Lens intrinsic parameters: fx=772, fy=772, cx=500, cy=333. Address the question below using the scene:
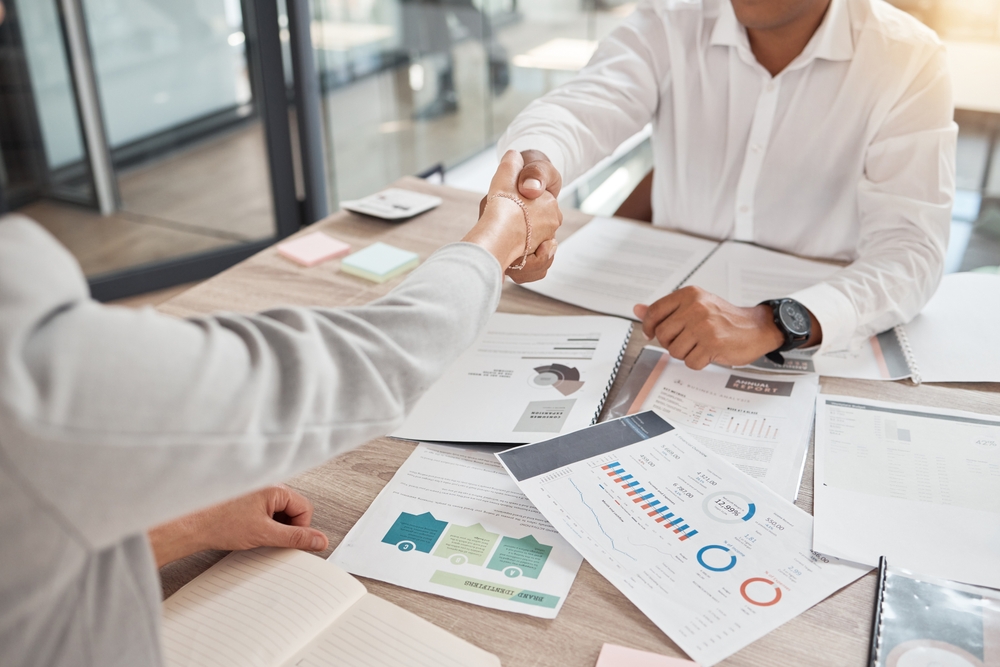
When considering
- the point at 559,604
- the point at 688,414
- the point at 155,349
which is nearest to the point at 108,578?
the point at 155,349

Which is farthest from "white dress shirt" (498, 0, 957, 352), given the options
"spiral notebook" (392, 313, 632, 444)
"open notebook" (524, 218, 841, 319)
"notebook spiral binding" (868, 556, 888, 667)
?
"notebook spiral binding" (868, 556, 888, 667)

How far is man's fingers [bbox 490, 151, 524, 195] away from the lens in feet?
3.67

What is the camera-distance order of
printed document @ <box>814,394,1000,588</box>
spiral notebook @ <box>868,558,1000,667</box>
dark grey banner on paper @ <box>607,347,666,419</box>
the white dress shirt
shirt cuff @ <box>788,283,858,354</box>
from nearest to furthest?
1. spiral notebook @ <box>868,558,1000,667</box>
2. printed document @ <box>814,394,1000,588</box>
3. dark grey banner on paper @ <box>607,347,666,419</box>
4. shirt cuff @ <box>788,283,858,354</box>
5. the white dress shirt

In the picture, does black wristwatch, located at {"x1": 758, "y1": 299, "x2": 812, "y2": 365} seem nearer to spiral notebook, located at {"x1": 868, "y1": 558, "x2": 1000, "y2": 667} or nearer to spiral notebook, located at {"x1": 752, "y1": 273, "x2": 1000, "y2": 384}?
spiral notebook, located at {"x1": 752, "y1": 273, "x2": 1000, "y2": 384}

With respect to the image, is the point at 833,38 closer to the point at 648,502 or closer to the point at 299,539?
the point at 648,502

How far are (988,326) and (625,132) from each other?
77cm

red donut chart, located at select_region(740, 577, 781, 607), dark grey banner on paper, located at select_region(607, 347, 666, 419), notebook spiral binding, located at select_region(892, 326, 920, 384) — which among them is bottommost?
red donut chart, located at select_region(740, 577, 781, 607)

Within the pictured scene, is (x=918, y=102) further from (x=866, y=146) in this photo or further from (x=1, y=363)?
(x=1, y=363)

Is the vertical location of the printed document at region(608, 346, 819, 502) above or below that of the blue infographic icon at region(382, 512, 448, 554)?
above

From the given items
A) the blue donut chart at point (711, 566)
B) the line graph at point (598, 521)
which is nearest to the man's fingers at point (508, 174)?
the line graph at point (598, 521)

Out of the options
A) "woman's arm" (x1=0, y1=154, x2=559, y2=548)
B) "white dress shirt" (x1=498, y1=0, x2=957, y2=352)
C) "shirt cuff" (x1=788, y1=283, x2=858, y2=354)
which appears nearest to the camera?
"woman's arm" (x1=0, y1=154, x2=559, y2=548)

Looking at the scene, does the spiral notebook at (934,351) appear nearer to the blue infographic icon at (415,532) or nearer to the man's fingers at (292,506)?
the blue infographic icon at (415,532)

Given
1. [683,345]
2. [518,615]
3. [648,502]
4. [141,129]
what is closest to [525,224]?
[683,345]

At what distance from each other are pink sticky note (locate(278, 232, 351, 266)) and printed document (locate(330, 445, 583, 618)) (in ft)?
1.91
